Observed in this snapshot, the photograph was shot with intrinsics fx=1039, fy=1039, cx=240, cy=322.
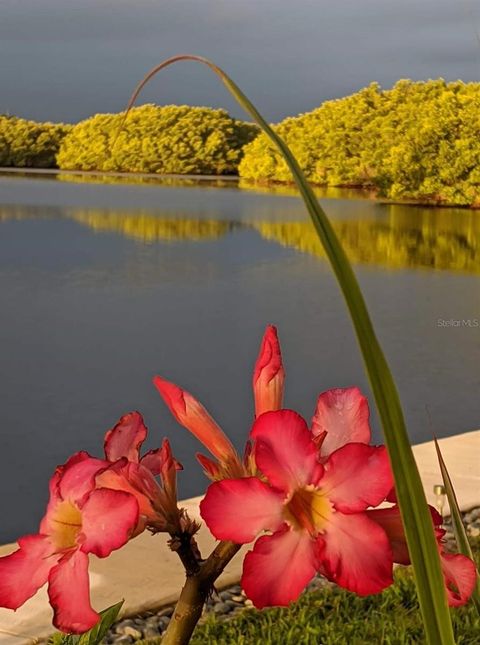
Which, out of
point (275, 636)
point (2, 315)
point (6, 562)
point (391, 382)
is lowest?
point (2, 315)

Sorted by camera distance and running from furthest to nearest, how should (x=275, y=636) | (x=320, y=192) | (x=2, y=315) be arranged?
(x=320, y=192)
(x=2, y=315)
(x=275, y=636)

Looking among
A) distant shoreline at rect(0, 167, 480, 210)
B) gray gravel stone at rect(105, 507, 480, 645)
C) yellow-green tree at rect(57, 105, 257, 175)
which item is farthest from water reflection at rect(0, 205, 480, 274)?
gray gravel stone at rect(105, 507, 480, 645)

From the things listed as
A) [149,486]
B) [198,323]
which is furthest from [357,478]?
[198,323]

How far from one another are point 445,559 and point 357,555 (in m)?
0.10

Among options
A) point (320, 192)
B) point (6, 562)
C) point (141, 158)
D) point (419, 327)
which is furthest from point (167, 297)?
point (141, 158)

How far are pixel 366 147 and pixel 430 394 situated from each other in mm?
29526

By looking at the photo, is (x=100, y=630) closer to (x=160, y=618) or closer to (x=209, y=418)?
(x=209, y=418)

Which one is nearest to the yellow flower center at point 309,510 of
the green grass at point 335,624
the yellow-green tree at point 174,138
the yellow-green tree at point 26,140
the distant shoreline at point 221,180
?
the green grass at point 335,624

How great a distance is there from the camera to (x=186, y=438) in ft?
23.5

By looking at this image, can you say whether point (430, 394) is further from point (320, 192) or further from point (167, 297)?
point (320, 192)

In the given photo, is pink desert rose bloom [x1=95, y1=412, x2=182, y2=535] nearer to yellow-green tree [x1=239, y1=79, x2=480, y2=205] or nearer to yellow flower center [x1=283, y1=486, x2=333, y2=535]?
yellow flower center [x1=283, y1=486, x2=333, y2=535]

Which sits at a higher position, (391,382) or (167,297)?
(391,382)

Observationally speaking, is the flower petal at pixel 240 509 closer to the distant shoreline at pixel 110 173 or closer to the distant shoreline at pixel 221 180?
the distant shoreline at pixel 221 180

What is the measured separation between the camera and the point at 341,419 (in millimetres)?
689
